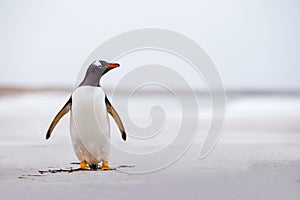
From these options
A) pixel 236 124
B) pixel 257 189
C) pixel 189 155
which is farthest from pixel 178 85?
pixel 236 124

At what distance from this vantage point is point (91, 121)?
62.6 inches

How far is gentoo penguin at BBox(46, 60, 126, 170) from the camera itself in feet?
5.21

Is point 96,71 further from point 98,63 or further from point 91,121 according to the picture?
point 91,121

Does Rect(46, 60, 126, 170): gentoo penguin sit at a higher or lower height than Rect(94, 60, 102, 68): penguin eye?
lower

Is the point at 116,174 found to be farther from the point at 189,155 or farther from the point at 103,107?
the point at 189,155

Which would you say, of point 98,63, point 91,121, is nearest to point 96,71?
point 98,63

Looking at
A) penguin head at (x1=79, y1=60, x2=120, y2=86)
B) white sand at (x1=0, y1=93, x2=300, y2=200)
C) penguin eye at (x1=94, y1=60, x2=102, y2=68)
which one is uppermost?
penguin eye at (x1=94, y1=60, x2=102, y2=68)

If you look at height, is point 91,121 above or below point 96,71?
below

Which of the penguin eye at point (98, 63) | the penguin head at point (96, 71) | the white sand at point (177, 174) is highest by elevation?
the penguin eye at point (98, 63)

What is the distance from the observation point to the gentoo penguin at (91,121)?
159cm

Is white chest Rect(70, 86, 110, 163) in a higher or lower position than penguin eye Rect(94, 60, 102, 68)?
lower

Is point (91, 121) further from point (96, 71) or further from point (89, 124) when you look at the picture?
point (96, 71)

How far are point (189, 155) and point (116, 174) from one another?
416 millimetres

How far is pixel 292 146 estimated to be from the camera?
6.77 ft
